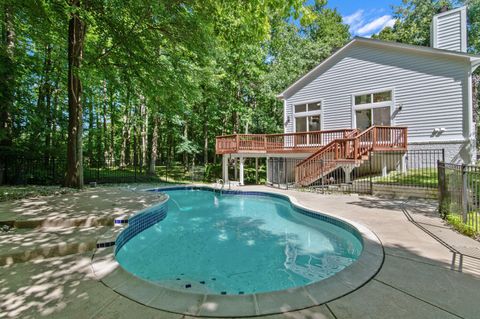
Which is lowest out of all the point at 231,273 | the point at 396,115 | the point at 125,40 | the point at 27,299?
the point at 231,273

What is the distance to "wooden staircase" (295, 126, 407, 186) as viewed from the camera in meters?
9.75

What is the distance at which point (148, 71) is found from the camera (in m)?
9.37

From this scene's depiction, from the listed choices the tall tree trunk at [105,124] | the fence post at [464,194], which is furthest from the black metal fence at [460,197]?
the tall tree trunk at [105,124]

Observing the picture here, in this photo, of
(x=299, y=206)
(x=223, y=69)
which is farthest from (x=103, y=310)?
(x=223, y=69)

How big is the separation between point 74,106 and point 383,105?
13595 mm

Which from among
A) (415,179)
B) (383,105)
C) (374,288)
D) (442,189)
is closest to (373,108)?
(383,105)

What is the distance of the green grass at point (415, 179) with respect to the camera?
330 inches

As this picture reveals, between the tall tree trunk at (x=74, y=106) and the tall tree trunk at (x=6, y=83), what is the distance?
11.4ft

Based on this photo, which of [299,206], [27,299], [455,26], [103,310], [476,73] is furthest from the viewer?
[476,73]

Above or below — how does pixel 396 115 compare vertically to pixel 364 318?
above

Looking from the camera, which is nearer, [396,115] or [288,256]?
[288,256]

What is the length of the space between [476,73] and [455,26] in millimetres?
9077

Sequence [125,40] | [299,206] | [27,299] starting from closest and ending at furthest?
[27,299] < [299,206] < [125,40]

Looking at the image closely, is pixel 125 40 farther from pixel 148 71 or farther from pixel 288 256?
pixel 288 256
